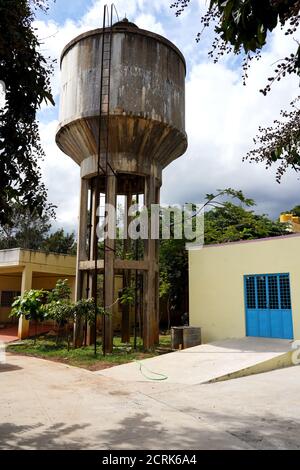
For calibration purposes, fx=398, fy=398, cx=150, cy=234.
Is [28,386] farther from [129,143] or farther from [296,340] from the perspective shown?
[129,143]

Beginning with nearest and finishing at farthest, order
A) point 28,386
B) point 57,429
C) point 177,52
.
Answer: point 57,429, point 28,386, point 177,52

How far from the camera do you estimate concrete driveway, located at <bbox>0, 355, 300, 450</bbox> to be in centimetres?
508

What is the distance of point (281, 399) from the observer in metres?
7.26

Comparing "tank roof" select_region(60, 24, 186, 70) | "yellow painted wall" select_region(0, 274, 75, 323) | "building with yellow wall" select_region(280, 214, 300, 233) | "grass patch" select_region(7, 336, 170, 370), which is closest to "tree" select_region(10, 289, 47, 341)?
"grass patch" select_region(7, 336, 170, 370)

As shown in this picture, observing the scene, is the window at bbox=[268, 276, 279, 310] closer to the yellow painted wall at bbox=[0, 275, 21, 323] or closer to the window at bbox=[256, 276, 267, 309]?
the window at bbox=[256, 276, 267, 309]

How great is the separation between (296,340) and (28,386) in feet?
25.9

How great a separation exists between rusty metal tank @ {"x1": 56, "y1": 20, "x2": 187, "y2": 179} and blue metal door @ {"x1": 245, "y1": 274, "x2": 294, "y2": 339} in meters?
5.63

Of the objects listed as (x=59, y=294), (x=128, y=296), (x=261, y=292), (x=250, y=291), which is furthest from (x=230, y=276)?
(x=59, y=294)

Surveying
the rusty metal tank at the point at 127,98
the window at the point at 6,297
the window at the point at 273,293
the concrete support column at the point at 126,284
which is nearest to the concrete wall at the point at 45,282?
the window at the point at 6,297

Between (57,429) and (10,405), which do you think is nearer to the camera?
(57,429)

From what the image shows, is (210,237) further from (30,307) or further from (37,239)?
(37,239)

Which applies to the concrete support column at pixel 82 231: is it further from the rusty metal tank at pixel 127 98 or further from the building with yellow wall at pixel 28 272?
the building with yellow wall at pixel 28 272
